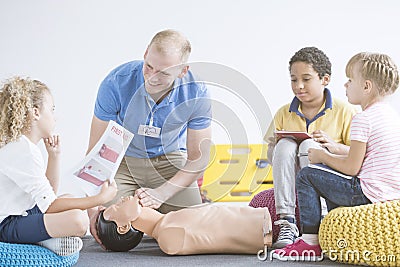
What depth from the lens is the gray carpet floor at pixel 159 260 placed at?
1692 mm

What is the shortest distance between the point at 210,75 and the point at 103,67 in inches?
26.1

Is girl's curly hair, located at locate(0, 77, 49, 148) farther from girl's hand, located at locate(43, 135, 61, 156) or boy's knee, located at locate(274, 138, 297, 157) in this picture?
boy's knee, located at locate(274, 138, 297, 157)

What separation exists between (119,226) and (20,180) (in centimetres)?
37

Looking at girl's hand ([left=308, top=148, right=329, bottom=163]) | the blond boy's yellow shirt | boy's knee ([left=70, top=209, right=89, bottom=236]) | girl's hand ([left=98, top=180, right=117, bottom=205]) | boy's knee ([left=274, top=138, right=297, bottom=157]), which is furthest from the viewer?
the blond boy's yellow shirt

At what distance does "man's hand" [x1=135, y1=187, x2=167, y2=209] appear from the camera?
2.08 m

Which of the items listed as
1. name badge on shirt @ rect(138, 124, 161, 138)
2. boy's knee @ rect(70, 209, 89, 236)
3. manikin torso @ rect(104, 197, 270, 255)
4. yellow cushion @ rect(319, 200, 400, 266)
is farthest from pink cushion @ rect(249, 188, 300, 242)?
boy's knee @ rect(70, 209, 89, 236)

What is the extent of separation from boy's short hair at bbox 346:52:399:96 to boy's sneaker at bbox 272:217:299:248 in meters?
0.49

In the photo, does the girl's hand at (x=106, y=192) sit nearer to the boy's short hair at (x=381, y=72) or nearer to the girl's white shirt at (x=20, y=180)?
the girl's white shirt at (x=20, y=180)

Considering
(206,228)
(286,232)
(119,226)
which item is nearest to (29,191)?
(119,226)

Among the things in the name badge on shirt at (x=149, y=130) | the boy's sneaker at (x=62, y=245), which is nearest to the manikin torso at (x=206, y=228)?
the boy's sneaker at (x=62, y=245)

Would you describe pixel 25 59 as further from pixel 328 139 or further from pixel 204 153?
pixel 328 139

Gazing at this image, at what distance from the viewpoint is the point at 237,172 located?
3.22 metres

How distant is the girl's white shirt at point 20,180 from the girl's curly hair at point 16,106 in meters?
0.04

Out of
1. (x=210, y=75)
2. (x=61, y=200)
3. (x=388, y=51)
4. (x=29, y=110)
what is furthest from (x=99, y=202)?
(x=388, y=51)
